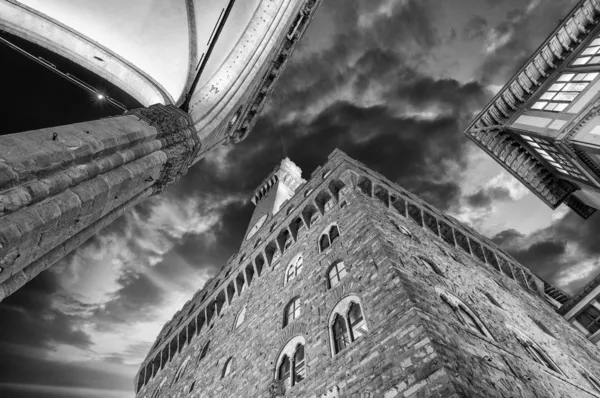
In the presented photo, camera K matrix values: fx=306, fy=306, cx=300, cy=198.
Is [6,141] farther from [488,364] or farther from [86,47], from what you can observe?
[488,364]

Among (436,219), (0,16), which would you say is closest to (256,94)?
(0,16)

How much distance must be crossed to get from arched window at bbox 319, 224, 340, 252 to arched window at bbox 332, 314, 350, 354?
3318mm

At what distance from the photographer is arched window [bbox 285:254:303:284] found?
11.3 meters

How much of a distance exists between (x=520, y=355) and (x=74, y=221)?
10.3 m

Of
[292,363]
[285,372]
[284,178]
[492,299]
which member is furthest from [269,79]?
[284,178]

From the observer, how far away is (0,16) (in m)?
7.30

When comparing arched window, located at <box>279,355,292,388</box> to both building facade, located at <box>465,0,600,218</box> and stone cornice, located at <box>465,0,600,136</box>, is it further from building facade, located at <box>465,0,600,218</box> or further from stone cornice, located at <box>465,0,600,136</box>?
stone cornice, located at <box>465,0,600,136</box>

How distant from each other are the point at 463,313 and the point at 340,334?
344 cm

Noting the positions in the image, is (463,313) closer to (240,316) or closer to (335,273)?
(335,273)

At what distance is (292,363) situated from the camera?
786 cm

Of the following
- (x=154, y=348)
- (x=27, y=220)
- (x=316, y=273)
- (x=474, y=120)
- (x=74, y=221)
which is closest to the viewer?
(x=27, y=220)

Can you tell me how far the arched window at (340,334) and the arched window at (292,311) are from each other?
1.76 metres

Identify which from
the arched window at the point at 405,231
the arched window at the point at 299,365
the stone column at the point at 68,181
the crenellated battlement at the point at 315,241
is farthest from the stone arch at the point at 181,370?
the arched window at the point at 405,231

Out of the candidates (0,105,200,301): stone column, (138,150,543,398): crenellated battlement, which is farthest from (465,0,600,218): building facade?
(0,105,200,301): stone column
